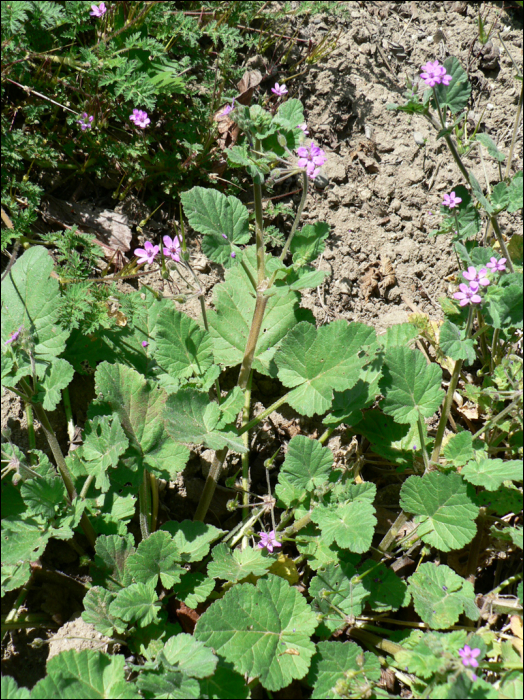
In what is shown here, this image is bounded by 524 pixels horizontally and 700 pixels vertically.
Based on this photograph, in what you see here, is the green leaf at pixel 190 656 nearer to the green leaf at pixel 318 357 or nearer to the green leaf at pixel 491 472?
the green leaf at pixel 318 357

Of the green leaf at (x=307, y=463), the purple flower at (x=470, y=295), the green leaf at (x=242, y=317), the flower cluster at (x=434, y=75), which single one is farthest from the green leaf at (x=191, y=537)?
the flower cluster at (x=434, y=75)

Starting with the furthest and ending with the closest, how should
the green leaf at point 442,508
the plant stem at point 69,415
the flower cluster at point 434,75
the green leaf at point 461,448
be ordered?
the plant stem at point 69,415 < the green leaf at point 461,448 < the green leaf at point 442,508 < the flower cluster at point 434,75

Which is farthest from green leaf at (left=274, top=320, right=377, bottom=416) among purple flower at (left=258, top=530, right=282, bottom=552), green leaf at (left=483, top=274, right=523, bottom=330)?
purple flower at (left=258, top=530, right=282, bottom=552)

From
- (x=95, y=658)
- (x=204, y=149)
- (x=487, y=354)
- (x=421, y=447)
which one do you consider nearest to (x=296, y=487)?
(x=421, y=447)

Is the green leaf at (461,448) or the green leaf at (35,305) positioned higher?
the green leaf at (35,305)

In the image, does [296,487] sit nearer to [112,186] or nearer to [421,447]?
[421,447]

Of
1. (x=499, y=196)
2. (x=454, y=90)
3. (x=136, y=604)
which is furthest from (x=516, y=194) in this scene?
(x=136, y=604)
